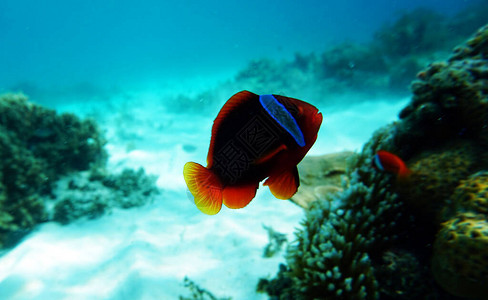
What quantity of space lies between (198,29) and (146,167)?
104 m

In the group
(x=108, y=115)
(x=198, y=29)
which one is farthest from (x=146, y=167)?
(x=198, y=29)

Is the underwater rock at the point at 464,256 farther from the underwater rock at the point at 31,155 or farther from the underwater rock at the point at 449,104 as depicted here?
the underwater rock at the point at 31,155

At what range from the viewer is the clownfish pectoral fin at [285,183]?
0.88m

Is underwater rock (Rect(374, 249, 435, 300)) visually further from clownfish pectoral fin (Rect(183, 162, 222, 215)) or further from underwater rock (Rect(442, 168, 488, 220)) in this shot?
clownfish pectoral fin (Rect(183, 162, 222, 215))

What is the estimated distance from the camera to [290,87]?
506 inches

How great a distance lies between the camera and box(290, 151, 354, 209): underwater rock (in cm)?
350

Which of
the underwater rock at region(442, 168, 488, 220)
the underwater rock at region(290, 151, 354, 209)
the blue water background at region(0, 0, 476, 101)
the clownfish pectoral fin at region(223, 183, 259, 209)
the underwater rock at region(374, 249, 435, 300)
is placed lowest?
the underwater rock at region(374, 249, 435, 300)

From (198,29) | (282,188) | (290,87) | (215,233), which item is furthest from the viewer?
(198,29)

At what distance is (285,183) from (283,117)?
0.28m

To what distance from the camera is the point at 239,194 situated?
882 millimetres

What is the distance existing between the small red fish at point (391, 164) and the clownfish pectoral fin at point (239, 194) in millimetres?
2272

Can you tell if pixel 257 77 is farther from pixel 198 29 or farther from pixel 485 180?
pixel 198 29

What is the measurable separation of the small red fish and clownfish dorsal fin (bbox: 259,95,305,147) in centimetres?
225

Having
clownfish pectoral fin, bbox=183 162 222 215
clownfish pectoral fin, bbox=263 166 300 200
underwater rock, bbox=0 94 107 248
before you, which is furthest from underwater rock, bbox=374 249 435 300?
underwater rock, bbox=0 94 107 248
